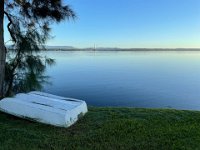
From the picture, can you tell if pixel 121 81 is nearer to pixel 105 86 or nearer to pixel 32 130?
pixel 105 86

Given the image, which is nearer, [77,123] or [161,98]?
[77,123]

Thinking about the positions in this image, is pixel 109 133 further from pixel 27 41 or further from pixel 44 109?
pixel 27 41

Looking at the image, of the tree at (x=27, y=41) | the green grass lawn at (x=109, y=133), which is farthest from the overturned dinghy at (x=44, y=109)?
the tree at (x=27, y=41)

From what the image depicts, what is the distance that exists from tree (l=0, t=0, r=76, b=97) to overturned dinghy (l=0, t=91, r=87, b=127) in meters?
1.48

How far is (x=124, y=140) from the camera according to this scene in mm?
4312

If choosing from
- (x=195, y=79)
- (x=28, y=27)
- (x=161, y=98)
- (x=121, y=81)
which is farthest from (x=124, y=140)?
(x=195, y=79)

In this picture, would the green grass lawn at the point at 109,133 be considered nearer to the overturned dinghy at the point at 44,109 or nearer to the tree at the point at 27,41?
the overturned dinghy at the point at 44,109

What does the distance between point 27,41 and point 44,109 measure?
3056 mm

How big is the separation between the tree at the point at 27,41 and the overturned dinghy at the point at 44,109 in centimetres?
148

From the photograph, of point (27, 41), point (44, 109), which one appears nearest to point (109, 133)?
point (44, 109)

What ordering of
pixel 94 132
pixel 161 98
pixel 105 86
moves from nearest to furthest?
1. pixel 94 132
2. pixel 161 98
3. pixel 105 86

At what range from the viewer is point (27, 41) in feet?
25.3

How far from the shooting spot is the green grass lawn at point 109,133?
4.12 metres

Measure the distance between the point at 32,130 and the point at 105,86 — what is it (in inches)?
563
